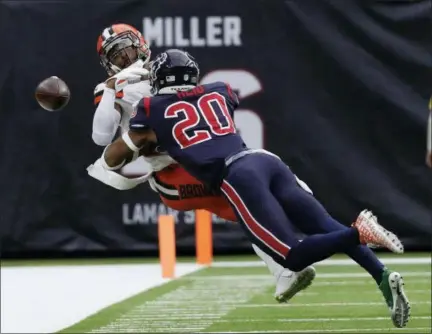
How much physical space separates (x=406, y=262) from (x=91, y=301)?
11.6 feet

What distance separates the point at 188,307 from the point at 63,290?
145 centimetres

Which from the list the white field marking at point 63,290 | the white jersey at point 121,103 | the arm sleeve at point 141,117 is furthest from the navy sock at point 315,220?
the white field marking at point 63,290

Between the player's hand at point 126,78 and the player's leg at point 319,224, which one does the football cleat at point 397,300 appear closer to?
the player's leg at point 319,224

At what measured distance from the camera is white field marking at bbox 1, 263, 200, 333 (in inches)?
316

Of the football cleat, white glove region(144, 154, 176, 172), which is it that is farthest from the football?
the football cleat

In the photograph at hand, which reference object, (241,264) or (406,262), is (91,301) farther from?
(406,262)

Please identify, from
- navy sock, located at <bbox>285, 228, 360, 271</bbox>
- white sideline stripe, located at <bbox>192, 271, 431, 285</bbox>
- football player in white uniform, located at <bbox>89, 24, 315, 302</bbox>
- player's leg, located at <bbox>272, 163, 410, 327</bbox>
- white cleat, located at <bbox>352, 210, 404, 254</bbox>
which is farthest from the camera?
white sideline stripe, located at <bbox>192, 271, 431, 285</bbox>

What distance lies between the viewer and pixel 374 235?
549cm

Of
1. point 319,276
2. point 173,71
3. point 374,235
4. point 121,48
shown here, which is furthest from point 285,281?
point 319,276

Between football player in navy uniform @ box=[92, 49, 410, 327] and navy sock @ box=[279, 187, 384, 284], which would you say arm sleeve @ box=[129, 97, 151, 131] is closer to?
football player in navy uniform @ box=[92, 49, 410, 327]

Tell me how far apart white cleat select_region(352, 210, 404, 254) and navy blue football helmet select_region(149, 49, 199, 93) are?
1.13m

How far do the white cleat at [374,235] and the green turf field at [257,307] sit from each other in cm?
168

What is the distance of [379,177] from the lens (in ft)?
38.9

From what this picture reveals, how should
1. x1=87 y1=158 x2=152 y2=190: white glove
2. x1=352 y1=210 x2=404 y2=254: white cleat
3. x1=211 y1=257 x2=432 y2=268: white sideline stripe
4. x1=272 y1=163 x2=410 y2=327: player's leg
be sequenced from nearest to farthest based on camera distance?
x1=352 y1=210 x2=404 y2=254: white cleat, x1=272 y1=163 x2=410 y2=327: player's leg, x1=87 y1=158 x2=152 y2=190: white glove, x1=211 y1=257 x2=432 y2=268: white sideline stripe
